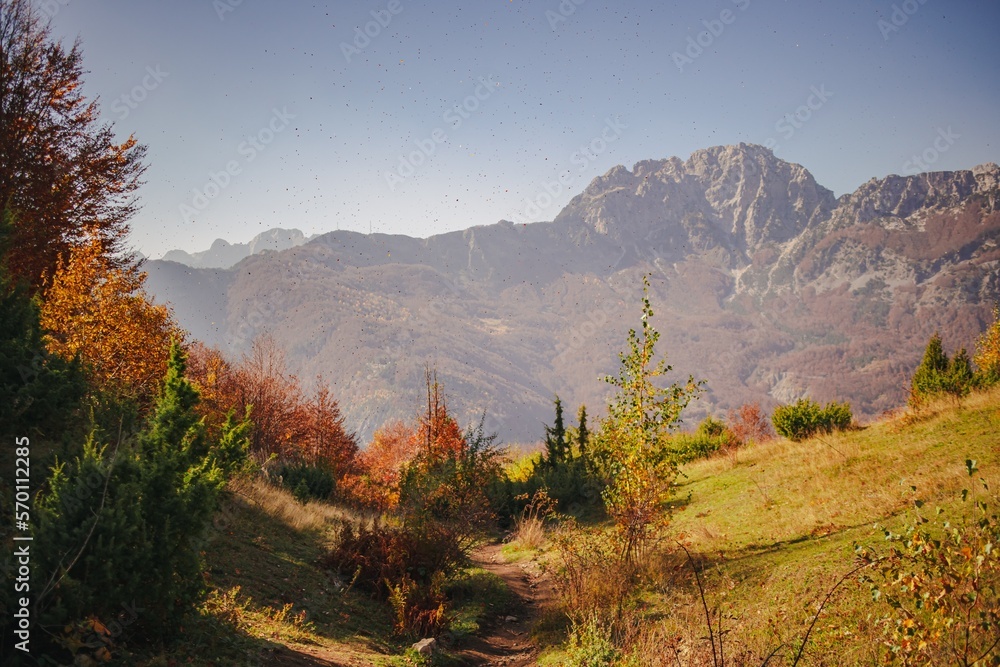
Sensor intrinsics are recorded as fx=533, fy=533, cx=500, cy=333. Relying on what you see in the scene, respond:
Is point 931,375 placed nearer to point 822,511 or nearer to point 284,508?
point 822,511

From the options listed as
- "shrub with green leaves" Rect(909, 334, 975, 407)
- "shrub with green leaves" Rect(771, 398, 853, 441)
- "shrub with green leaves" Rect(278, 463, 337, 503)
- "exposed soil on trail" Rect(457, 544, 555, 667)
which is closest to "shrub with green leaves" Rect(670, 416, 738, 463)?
"shrub with green leaves" Rect(771, 398, 853, 441)

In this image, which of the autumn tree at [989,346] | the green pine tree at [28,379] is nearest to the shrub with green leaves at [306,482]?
the green pine tree at [28,379]

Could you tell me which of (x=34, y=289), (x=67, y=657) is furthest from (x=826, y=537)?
(x=34, y=289)

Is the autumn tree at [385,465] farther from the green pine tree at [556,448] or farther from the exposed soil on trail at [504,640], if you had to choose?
the exposed soil on trail at [504,640]

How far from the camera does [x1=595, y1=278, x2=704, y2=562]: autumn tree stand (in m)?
9.84

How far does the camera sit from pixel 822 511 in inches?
389

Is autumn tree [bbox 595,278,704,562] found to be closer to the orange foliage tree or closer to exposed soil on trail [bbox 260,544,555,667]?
exposed soil on trail [bbox 260,544,555,667]

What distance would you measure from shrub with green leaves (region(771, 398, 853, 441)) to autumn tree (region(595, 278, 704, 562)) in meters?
9.22

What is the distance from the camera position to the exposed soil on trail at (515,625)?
28.5 feet

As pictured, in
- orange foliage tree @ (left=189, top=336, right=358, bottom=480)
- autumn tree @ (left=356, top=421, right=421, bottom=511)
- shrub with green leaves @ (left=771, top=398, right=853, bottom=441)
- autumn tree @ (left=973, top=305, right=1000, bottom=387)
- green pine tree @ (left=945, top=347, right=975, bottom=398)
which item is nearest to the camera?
green pine tree @ (left=945, top=347, right=975, bottom=398)

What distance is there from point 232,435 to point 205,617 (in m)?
8.66

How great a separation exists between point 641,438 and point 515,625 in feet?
14.5

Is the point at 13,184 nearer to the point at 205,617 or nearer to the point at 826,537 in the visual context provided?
the point at 205,617

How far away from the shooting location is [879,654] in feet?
17.7
